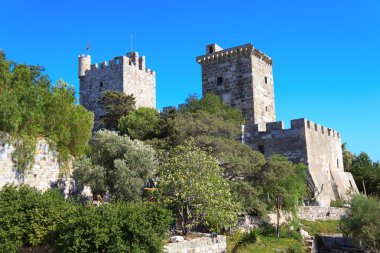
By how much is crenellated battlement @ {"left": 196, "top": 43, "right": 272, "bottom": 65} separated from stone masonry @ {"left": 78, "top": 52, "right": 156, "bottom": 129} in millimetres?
7797

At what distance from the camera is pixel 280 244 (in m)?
17.2

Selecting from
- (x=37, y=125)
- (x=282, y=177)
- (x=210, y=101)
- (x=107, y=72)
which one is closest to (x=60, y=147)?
(x=37, y=125)

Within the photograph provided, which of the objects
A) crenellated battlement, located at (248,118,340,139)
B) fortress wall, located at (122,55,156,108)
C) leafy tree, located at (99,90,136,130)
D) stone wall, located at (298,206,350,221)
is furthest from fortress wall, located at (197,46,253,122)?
stone wall, located at (298,206,350,221)

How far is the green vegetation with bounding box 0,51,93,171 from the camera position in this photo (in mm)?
14750

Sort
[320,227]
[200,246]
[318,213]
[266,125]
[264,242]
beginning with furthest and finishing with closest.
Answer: [266,125] → [318,213] → [320,227] → [264,242] → [200,246]

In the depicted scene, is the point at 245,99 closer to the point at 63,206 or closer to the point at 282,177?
the point at 282,177

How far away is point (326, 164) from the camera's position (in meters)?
28.5

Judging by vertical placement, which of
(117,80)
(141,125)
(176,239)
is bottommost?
(176,239)

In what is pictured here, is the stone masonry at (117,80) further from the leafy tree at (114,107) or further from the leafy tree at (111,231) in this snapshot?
the leafy tree at (111,231)

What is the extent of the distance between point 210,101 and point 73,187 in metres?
14.7

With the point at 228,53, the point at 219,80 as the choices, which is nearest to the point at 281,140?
the point at 219,80

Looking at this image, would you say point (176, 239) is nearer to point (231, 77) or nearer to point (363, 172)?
point (231, 77)

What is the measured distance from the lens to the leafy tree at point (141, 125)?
24156mm

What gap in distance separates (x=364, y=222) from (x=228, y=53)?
705 inches
